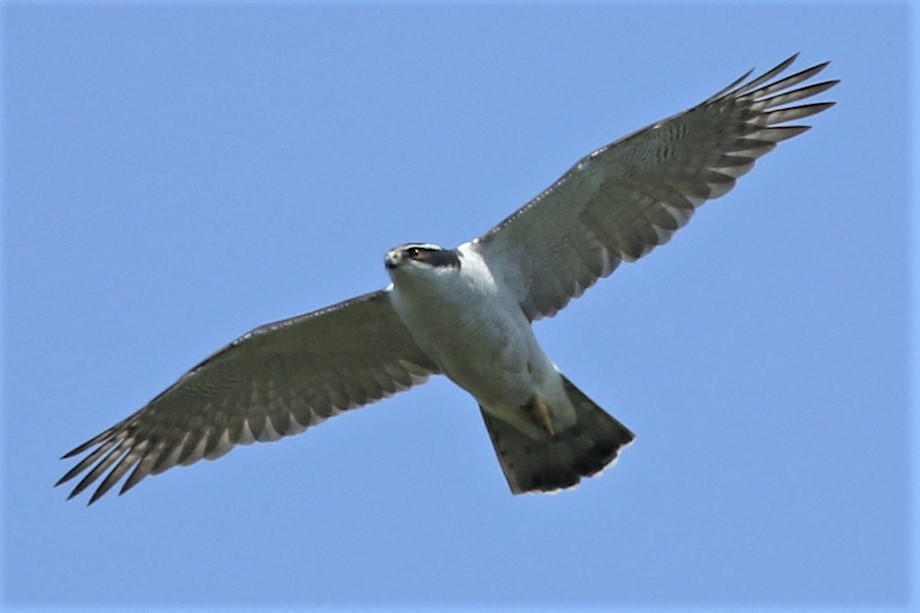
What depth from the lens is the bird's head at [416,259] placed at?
14.7m

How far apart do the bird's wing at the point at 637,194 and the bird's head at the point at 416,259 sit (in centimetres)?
91

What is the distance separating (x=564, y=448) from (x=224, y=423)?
3.28 metres

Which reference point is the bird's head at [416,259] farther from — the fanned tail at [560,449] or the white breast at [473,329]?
the fanned tail at [560,449]

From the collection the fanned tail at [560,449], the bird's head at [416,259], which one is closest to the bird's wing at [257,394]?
the fanned tail at [560,449]

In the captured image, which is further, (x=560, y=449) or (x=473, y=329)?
(x=560, y=449)

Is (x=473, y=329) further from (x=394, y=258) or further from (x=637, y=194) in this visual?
(x=637, y=194)

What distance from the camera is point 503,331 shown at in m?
15.2

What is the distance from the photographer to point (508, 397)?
15625 millimetres

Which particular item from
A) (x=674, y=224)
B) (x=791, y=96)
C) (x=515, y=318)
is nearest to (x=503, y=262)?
(x=515, y=318)

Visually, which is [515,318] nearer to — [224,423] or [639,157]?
[639,157]

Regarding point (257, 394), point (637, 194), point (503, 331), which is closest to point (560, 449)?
point (503, 331)

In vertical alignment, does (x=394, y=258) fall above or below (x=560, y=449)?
above

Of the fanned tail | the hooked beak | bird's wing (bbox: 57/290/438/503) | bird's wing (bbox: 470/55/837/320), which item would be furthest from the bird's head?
the fanned tail

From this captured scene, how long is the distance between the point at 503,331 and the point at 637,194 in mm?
1817
